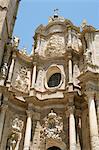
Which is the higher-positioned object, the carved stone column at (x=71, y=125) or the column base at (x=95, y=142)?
the carved stone column at (x=71, y=125)

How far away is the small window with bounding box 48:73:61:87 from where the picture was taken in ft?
63.6

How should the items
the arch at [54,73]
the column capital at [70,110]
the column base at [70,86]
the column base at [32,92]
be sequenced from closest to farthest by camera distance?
1. the column capital at [70,110]
2. the column base at [70,86]
3. the column base at [32,92]
4. the arch at [54,73]

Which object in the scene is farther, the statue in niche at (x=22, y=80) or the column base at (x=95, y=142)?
the statue in niche at (x=22, y=80)

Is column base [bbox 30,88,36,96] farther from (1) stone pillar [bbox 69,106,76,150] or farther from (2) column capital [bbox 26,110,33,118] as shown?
(1) stone pillar [bbox 69,106,76,150]

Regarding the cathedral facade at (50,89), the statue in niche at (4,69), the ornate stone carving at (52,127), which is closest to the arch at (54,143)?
the cathedral facade at (50,89)

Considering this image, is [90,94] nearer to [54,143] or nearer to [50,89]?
[54,143]

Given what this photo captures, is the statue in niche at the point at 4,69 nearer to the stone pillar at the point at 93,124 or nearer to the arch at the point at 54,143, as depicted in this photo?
the arch at the point at 54,143

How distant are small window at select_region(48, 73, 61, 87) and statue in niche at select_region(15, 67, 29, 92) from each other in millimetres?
1607

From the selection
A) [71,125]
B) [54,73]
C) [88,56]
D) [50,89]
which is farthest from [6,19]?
[71,125]

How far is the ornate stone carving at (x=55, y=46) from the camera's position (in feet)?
68.7

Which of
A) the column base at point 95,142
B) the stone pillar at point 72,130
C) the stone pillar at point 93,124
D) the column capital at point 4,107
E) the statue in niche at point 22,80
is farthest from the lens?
the statue in niche at point 22,80

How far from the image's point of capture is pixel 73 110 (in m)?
16.5

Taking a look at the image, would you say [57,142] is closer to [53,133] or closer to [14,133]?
[53,133]

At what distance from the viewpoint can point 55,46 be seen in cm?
2134
